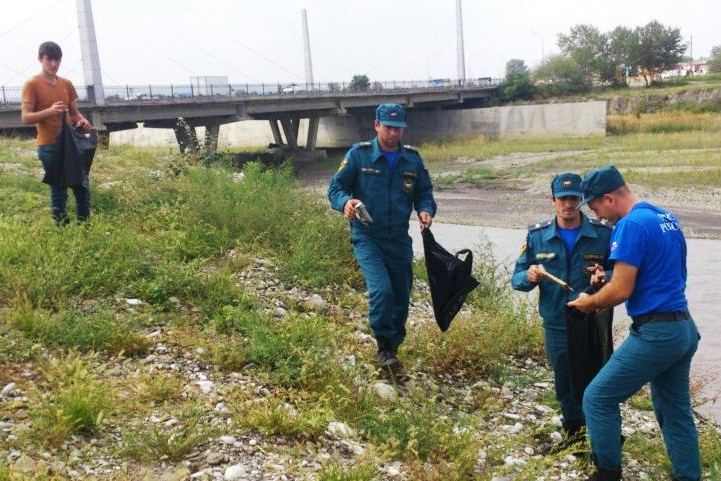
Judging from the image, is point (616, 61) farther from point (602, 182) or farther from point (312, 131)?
point (602, 182)

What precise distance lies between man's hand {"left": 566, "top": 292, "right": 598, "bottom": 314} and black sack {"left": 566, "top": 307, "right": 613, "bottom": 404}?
0.71 feet

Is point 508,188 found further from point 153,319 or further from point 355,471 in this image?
point 355,471

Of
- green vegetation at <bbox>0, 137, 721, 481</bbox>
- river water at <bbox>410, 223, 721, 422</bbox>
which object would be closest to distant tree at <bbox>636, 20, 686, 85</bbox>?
river water at <bbox>410, 223, 721, 422</bbox>

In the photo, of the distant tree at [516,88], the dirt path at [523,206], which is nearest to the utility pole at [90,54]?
the dirt path at [523,206]

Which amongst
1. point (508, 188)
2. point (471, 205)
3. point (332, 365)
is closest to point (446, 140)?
point (508, 188)

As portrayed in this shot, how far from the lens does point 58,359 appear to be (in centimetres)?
448

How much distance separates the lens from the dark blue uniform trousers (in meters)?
5.00

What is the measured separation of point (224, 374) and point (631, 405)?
3391 mm

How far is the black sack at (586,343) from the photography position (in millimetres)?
4113

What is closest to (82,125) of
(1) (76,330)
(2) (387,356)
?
(1) (76,330)

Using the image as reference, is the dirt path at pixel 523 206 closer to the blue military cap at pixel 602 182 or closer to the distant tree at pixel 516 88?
the blue military cap at pixel 602 182

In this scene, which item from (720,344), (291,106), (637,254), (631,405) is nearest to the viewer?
(637,254)

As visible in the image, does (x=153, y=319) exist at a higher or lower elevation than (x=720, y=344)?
higher

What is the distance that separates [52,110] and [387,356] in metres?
4.05
